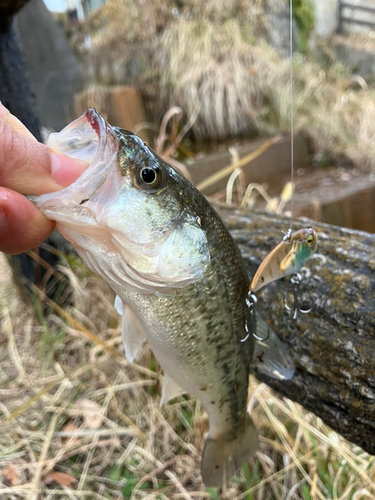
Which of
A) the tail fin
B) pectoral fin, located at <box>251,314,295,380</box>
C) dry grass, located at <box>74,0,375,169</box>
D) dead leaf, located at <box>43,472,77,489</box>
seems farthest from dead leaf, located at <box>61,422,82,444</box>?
dry grass, located at <box>74,0,375,169</box>

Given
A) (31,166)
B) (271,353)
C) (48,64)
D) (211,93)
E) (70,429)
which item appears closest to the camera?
(31,166)

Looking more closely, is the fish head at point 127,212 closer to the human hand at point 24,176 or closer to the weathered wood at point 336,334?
the human hand at point 24,176

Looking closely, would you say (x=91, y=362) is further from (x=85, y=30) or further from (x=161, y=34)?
(x=85, y=30)

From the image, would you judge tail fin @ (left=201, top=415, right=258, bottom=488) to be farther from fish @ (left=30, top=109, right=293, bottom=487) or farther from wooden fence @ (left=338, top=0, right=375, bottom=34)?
wooden fence @ (left=338, top=0, right=375, bottom=34)

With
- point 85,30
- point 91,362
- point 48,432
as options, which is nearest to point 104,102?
point 85,30

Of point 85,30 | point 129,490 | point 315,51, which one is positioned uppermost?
point 85,30

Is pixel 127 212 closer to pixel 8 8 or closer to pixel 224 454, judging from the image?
pixel 224 454

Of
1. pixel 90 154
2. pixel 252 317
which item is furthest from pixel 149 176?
pixel 252 317
